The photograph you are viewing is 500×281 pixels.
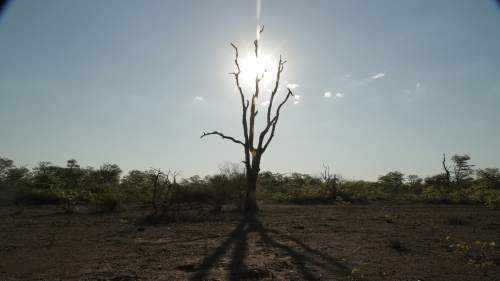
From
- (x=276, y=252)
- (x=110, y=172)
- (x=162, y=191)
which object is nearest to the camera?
(x=276, y=252)

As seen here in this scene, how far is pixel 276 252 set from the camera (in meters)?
6.51

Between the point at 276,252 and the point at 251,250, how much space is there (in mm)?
502

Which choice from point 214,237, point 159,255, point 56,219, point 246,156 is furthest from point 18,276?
point 246,156

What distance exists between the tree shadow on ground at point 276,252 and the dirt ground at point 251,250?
0.6 inches

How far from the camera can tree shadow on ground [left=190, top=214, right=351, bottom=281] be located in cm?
496

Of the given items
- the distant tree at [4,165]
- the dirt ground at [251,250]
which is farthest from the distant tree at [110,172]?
the dirt ground at [251,250]

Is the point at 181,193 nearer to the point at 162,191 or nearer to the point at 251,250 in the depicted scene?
the point at 162,191

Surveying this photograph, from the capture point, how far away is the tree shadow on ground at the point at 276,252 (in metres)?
4.96

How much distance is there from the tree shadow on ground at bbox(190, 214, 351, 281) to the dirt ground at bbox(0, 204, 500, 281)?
0.05ft

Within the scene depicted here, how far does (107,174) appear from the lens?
3638 centimetres

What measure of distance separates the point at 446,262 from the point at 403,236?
8.58 feet

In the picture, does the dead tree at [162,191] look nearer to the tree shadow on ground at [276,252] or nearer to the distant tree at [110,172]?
the tree shadow on ground at [276,252]

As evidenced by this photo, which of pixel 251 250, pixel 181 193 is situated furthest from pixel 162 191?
pixel 251 250

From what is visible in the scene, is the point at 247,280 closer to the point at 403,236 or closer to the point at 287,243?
the point at 287,243
